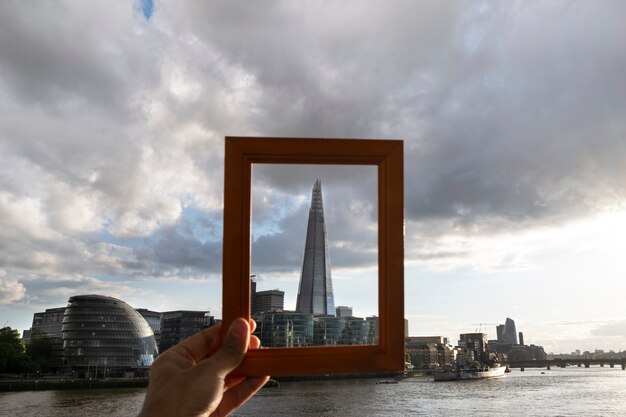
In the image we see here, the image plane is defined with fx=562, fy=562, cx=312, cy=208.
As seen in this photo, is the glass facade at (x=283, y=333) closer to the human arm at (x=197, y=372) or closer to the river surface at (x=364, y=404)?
the human arm at (x=197, y=372)

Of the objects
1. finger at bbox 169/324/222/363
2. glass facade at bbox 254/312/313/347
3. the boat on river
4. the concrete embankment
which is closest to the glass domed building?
the concrete embankment

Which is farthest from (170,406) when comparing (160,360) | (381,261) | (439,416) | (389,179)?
(439,416)

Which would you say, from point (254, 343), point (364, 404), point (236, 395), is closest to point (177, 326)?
point (364, 404)

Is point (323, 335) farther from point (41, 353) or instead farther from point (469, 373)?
point (469, 373)

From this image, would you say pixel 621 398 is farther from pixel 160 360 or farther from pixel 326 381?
pixel 160 360

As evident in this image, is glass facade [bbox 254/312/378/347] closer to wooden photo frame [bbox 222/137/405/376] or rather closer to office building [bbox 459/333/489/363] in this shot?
wooden photo frame [bbox 222/137/405/376]

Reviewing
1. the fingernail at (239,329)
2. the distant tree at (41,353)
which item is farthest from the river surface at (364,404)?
the fingernail at (239,329)
